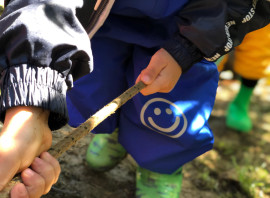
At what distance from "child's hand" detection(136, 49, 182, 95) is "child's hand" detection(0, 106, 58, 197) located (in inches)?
14.5

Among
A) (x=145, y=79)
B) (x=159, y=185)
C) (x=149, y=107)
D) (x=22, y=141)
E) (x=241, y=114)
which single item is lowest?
(x=241, y=114)

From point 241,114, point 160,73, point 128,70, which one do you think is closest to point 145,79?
point 160,73

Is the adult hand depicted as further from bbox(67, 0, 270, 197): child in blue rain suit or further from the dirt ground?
the dirt ground

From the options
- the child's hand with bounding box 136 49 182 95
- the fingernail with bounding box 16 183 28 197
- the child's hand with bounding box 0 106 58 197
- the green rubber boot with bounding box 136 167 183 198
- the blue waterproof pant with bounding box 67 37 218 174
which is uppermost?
the child's hand with bounding box 0 106 58 197

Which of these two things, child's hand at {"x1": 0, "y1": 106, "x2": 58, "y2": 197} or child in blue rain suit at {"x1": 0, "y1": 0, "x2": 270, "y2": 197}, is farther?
child in blue rain suit at {"x1": 0, "y1": 0, "x2": 270, "y2": 197}

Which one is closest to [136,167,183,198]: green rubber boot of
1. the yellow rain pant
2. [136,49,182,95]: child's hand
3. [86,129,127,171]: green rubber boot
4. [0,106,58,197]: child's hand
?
[86,129,127,171]: green rubber boot

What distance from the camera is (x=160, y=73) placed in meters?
1.09

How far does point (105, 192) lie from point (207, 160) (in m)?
0.73

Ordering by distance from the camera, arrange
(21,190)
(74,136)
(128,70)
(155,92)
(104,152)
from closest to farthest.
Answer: (21,190), (74,136), (155,92), (128,70), (104,152)

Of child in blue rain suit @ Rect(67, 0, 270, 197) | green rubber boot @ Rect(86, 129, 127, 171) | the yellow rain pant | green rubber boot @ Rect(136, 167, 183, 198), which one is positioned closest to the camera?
child in blue rain suit @ Rect(67, 0, 270, 197)

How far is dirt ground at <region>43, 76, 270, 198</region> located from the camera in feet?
4.81

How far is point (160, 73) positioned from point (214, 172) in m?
0.98

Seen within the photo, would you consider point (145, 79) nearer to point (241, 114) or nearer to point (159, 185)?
point (159, 185)

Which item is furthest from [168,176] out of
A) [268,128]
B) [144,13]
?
[268,128]
